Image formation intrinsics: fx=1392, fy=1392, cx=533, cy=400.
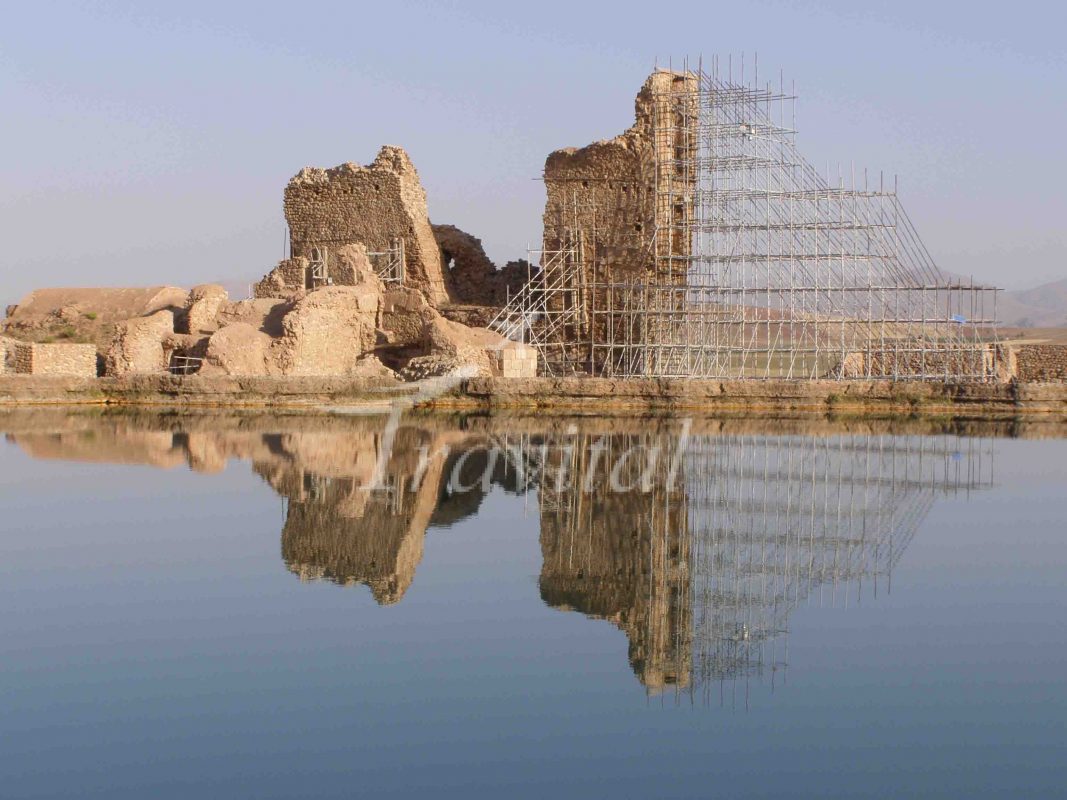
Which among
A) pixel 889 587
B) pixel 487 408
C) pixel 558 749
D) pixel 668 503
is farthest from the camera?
pixel 487 408

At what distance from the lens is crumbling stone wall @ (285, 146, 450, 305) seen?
84.0 ft

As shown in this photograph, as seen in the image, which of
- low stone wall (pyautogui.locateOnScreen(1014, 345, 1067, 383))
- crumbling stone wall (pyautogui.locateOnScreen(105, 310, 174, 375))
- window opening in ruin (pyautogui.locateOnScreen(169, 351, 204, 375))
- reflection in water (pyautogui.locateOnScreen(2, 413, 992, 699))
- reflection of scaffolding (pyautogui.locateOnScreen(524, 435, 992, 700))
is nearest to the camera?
reflection of scaffolding (pyautogui.locateOnScreen(524, 435, 992, 700))

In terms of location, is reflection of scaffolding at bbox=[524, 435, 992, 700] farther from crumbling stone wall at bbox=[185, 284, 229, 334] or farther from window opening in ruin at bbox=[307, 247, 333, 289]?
window opening in ruin at bbox=[307, 247, 333, 289]

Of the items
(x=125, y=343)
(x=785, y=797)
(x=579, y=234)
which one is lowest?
(x=785, y=797)

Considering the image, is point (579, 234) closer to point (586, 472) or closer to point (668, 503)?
point (586, 472)

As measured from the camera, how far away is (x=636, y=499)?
10.2m

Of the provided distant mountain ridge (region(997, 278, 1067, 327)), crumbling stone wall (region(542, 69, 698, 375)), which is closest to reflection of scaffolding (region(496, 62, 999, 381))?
crumbling stone wall (region(542, 69, 698, 375))

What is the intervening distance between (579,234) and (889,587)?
17.6 metres

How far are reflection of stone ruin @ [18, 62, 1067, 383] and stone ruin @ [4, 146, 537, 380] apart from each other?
39 millimetres

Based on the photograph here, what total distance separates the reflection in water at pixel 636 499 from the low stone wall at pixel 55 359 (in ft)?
15.1

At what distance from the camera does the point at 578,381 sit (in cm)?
1997

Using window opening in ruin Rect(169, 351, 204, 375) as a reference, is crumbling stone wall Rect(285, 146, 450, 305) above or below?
above

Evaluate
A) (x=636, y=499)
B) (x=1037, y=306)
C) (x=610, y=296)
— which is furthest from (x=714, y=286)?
(x=1037, y=306)

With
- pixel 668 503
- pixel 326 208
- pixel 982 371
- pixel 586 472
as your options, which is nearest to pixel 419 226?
pixel 326 208
